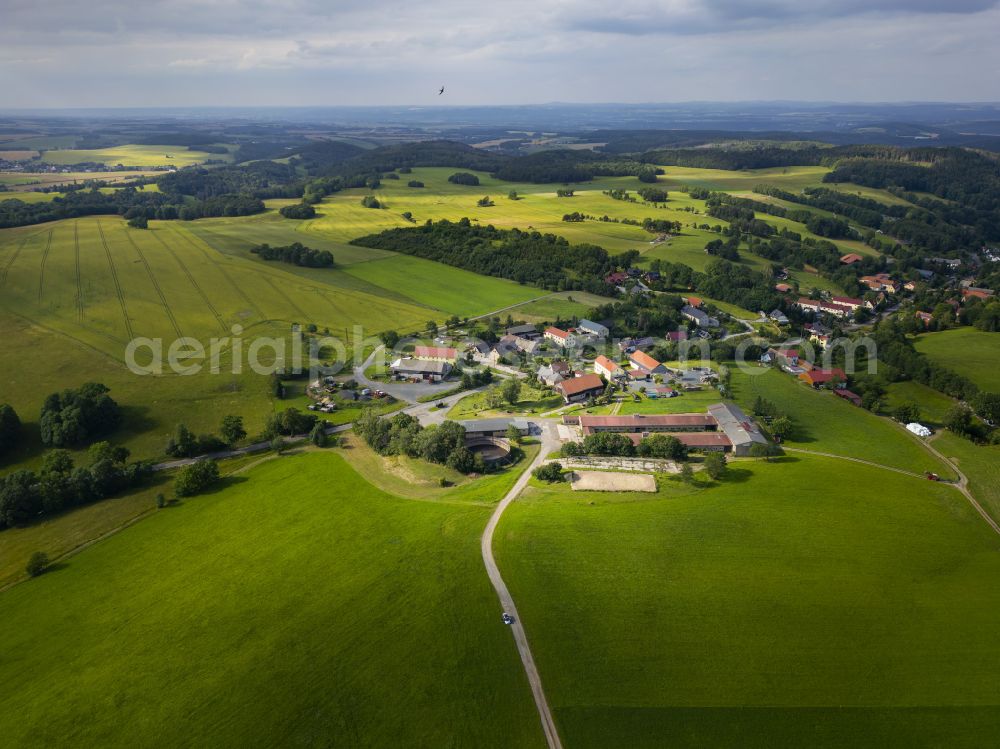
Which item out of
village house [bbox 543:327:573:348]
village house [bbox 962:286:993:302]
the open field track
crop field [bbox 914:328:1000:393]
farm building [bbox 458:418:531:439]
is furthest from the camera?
village house [bbox 962:286:993:302]

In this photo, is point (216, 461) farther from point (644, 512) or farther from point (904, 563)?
point (904, 563)

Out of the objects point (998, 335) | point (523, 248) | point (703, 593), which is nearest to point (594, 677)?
point (703, 593)

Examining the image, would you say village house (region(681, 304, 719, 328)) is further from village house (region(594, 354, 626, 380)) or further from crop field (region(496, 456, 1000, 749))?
crop field (region(496, 456, 1000, 749))

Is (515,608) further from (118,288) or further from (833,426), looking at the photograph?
(118,288)

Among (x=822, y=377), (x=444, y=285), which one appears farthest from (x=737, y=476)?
(x=444, y=285)

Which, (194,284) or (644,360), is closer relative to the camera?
(644,360)

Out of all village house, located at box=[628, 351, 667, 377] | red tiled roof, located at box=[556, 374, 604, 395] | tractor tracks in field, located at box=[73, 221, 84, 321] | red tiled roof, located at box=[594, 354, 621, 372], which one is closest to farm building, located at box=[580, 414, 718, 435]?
red tiled roof, located at box=[556, 374, 604, 395]
